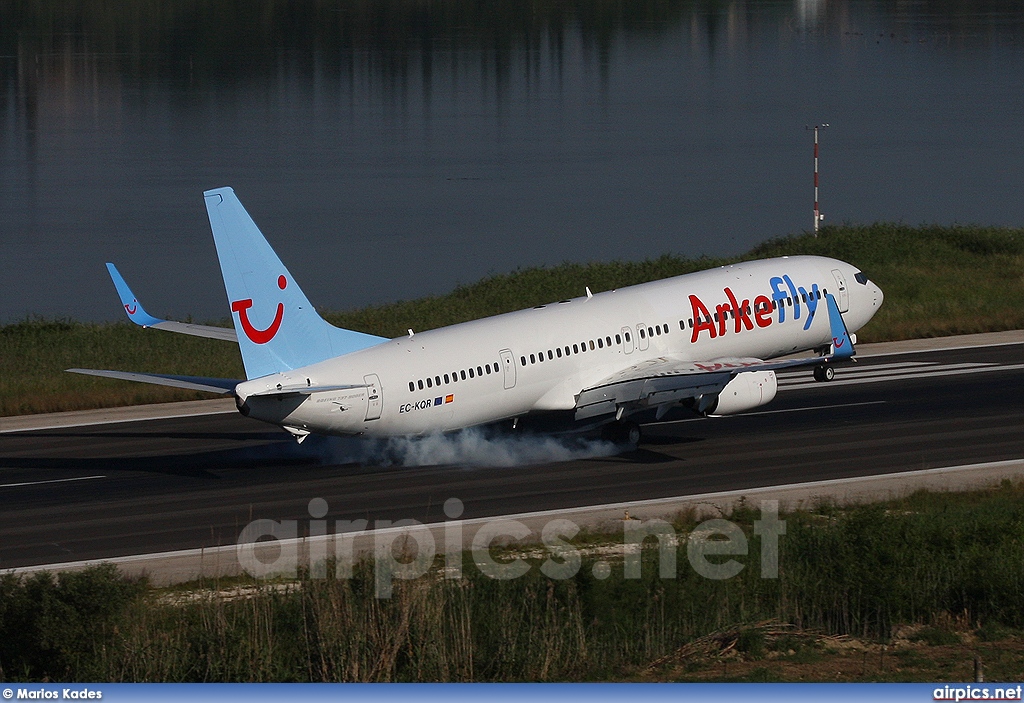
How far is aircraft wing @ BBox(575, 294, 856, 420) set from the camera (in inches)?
1817

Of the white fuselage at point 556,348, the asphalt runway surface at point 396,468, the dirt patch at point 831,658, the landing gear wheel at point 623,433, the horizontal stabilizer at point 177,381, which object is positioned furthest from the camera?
the landing gear wheel at point 623,433

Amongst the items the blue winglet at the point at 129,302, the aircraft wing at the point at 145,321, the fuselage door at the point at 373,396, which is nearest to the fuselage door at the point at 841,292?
the fuselage door at the point at 373,396

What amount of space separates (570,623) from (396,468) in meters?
18.8

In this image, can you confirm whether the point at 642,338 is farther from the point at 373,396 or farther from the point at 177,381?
the point at 177,381

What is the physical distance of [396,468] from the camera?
44.7 m

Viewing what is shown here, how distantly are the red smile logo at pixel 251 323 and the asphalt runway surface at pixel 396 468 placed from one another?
436cm

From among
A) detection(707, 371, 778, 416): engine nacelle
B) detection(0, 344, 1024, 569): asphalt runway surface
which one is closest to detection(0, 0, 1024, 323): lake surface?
detection(0, 344, 1024, 569): asphalt runway surface

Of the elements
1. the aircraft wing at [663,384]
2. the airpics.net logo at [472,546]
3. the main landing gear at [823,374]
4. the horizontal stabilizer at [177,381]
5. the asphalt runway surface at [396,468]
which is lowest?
the airpics.net logo at [472,546]

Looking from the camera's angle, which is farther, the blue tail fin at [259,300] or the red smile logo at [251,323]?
the red smile logo at [251,323]

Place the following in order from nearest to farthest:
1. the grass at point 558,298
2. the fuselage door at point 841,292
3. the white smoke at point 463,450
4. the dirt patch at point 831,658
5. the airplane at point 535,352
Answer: the dirt patch at point 831,658
the airplane at point 535,352
the white smoke at point 463,450
the fuselage door at point 841,292
the grass at point 558,298

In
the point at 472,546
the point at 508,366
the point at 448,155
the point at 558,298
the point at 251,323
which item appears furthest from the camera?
the point at 448,155

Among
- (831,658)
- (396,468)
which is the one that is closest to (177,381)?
(396,468)

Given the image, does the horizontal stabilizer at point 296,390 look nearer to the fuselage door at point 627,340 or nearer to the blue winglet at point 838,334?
the fuselage door at point 627,340

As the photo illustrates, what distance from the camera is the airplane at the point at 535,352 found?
4047 cm
